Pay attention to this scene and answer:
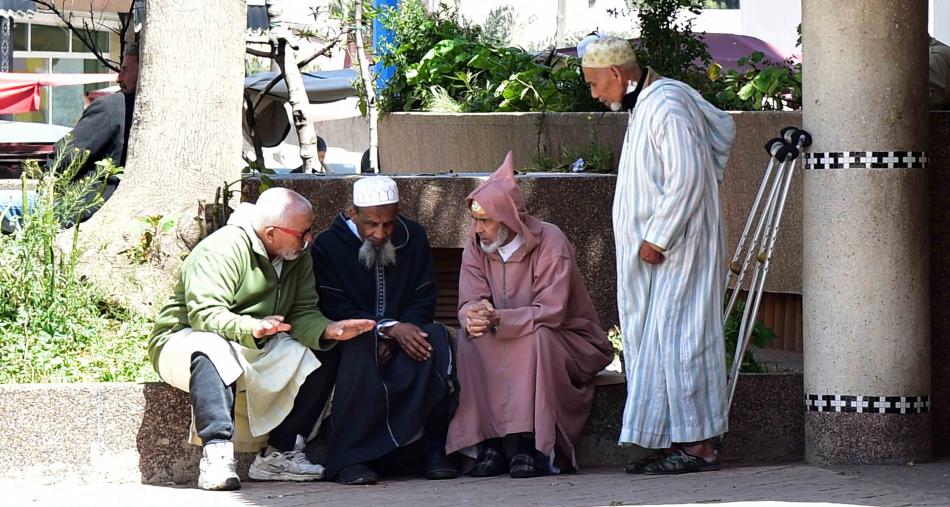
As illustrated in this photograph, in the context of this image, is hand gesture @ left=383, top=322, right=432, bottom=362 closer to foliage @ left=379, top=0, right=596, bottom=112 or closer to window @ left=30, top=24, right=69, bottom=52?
foliage @ left=379, top=0, right=596, bottom=112

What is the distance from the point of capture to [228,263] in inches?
243

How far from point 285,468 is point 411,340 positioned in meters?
0.73

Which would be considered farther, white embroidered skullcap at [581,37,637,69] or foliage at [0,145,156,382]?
foliage at [0,145,156,382]

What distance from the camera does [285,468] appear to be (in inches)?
250

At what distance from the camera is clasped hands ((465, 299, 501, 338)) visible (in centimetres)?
638

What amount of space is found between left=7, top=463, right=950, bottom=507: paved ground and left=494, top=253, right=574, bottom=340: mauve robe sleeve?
0.61 m

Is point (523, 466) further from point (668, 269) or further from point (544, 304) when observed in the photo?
point (668, 269)

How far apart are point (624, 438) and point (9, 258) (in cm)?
307

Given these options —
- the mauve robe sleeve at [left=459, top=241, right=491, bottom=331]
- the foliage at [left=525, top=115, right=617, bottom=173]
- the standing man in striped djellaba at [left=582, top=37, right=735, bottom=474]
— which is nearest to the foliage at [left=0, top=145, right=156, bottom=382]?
the mauve robe sleeve at [left=459, top=241, right=491, bottom=331]

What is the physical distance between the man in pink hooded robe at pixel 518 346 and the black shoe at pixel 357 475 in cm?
37

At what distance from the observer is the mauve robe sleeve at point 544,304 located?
6418 millimetres

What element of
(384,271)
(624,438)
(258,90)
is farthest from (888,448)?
(258,90)

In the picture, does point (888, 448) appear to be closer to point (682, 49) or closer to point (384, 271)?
point (384, 271)

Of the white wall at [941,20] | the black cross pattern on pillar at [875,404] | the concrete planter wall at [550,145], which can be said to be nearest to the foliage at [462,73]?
the concrete planter wall at [550,145]
